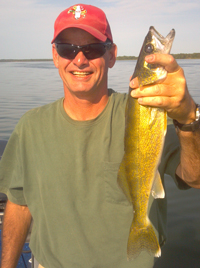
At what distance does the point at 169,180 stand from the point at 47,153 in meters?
5.87

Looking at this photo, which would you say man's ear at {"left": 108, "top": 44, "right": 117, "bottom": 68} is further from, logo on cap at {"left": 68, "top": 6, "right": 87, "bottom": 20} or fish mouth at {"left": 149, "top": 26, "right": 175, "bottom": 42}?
fish mouth at {"left": 149, "top": 26, "right": 175, "bottom": 42}

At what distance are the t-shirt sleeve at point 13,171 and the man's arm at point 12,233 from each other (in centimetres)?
14

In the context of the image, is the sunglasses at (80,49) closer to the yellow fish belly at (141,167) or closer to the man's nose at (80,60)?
the man's nose at (80,60)

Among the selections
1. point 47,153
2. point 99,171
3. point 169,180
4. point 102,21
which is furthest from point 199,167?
point 169,180

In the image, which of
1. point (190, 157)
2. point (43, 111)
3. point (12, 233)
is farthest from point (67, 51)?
point (12, 233)

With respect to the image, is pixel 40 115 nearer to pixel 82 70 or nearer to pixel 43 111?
pixel 43 111

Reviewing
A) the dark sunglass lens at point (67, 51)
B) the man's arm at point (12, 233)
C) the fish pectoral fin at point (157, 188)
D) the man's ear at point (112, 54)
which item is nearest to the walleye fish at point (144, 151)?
the fish pectoral fin at point (157, 188)

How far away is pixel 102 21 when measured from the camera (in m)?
2.84

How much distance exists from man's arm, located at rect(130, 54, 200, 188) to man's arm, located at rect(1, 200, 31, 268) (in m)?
1.87

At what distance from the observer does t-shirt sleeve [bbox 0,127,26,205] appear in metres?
2.91

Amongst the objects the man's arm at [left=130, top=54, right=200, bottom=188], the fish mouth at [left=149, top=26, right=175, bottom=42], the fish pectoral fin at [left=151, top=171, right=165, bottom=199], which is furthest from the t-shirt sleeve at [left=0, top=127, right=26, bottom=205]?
the fish mouth at [left=149, top=26, right=175, bottom=42]

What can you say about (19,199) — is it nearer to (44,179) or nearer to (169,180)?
(44,179)

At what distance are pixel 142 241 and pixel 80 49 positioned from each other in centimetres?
174

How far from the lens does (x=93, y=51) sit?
106 inches
